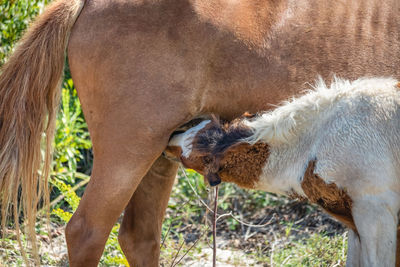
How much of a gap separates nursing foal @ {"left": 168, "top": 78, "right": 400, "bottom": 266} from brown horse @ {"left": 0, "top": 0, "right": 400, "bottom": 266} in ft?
0.76

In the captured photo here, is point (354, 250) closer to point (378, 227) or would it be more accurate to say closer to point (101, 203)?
point (378, 227)

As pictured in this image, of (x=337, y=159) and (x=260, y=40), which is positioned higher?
(x=260, y=40)

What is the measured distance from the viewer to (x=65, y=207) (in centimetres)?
555

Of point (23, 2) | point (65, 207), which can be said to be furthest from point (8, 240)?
point (23, 2)

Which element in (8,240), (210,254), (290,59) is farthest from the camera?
(210,254)

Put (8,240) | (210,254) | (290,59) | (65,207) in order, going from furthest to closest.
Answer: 1. (65,207)
2. (210,254)
3. (8,240)
4. (290,59)

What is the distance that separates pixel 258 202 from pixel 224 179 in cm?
262

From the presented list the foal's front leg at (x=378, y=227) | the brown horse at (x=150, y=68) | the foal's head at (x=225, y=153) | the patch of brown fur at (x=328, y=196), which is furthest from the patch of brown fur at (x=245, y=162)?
the foal's front leg at (x=378, y=227)

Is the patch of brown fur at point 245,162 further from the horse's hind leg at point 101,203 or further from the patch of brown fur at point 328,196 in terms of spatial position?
the horse's hind leg at point 101,203

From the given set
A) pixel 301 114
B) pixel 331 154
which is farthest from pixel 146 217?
pixel 331 154

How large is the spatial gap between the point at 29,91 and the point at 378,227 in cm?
196

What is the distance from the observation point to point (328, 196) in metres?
2.93

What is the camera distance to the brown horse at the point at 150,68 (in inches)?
130

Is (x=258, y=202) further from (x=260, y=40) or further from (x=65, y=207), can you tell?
(x=260, y=40)
